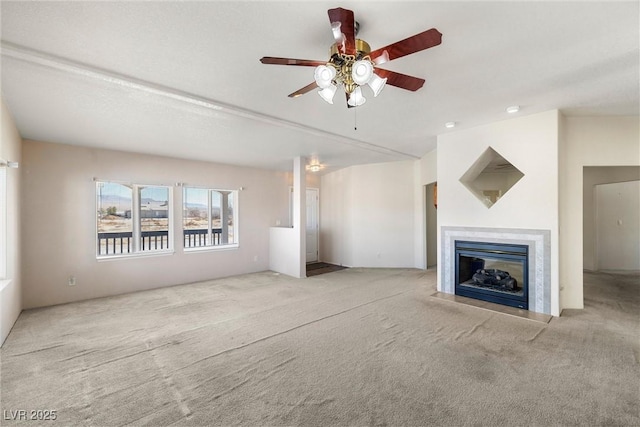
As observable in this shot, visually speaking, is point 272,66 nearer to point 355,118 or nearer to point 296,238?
point 355,118

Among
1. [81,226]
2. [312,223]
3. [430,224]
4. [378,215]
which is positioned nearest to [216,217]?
[81,226]

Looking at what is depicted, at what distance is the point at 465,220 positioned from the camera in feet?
14.5

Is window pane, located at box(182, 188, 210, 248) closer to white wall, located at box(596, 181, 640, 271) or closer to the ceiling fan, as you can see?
the ceiling fan

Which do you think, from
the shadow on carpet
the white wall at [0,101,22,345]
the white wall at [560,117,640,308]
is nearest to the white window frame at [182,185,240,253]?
the shadow on carpet

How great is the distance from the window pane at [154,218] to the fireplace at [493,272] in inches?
212

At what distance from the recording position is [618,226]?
6578 millimetres

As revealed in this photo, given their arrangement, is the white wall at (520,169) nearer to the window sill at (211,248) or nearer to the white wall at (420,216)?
the white wall at (420,216)

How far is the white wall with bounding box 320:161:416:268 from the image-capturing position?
688 cm

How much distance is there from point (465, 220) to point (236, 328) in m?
3.67

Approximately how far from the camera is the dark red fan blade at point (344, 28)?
1.49 metres

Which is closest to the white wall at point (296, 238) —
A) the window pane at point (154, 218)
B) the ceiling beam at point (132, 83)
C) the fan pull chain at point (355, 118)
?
the ceiling beam at point (132, 83)

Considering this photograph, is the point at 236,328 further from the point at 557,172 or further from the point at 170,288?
the point at 557,172

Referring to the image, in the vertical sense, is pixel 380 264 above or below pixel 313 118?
below

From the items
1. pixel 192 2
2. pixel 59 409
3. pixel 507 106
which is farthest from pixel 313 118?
pixel 59 409
